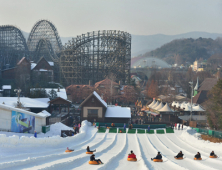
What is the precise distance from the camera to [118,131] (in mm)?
25828

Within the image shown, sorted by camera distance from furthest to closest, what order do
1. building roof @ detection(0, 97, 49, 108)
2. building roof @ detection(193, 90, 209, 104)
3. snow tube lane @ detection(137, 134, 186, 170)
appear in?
1. building roof @ detection(193, 90, 209, 104)
2. building roof @ detection(0, 97, 49, 108)
3. snow tube lane @ detection(137, 134, 186, 170)

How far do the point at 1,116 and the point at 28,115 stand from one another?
11.2 ft

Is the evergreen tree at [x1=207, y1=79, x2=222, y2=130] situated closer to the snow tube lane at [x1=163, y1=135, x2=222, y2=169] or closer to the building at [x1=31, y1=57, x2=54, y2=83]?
the snow tube lane at [x1=163, y1=135, x2=222, y2=169]

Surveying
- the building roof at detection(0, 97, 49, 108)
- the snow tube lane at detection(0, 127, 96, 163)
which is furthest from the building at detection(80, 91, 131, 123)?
the snow tube lane at detection(0, 127, 96, 163)

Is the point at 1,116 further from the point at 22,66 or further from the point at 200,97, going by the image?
the point at 22,66

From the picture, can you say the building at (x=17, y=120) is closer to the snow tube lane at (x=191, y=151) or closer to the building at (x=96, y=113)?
the building at (x=96, y=113)

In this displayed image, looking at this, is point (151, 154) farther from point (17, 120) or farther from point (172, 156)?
point (17, 120)

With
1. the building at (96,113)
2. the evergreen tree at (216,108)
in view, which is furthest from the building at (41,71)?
the evergreen tree at (216,108)

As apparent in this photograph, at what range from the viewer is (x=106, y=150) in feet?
57.5

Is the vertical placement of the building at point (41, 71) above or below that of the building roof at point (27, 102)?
above

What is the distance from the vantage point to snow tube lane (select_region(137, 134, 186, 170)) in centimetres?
1282

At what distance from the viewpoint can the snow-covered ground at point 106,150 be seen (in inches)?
466

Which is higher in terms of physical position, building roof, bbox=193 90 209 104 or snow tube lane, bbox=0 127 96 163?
building roof, bbox=193 90 209 104

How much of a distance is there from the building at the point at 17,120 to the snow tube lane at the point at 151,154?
824 centimetres
